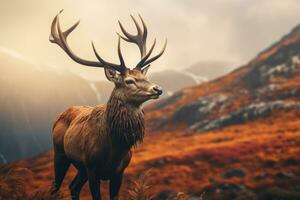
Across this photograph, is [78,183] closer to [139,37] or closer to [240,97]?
[139,37]

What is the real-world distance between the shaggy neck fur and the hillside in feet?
5.03

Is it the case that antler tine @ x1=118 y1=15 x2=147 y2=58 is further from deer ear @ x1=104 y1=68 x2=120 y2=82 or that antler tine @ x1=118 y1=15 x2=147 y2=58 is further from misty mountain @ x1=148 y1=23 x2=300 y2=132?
misty mountain @ x1=148 y1=23 x2=300 y2=132

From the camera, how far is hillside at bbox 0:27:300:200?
4819 centimetres

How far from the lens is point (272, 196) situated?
4022 cm

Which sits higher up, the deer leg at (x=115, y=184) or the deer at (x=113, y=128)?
the deer at (x=113, y=128)

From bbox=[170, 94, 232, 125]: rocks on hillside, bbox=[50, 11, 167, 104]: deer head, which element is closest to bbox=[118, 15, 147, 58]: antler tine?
bbox=[50, 11, 167, 104]: deer head

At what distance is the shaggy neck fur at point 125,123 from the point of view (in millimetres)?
8297

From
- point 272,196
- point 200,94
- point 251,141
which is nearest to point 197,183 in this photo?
point 272,196

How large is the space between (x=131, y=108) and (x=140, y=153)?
62903mm

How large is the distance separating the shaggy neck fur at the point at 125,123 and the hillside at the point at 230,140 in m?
1.53

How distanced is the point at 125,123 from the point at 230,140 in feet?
208

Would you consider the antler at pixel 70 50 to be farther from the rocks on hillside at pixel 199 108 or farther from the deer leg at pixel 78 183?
the rocks on hillside at pixel 199 108

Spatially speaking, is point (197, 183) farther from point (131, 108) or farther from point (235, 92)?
point (235, 92)

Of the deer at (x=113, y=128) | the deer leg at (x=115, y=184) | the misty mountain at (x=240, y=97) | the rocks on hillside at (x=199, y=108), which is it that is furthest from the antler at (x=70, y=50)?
the rocks on hillside at (x=199, y=108)
